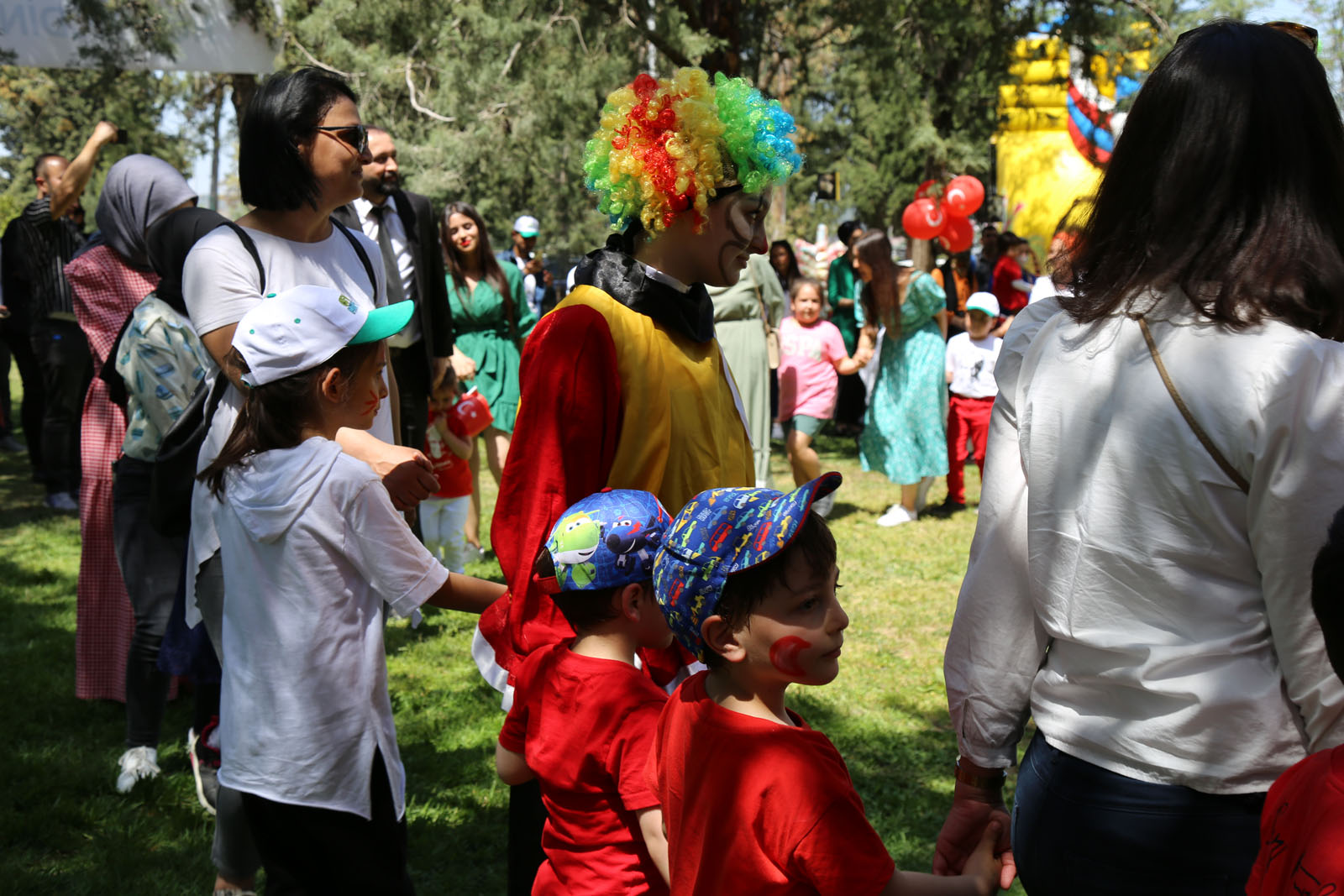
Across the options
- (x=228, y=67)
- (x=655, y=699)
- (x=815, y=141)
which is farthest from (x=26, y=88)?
(x=655, y=699)

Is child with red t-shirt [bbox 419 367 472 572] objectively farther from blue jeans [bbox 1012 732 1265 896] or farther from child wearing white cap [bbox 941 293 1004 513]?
blue jeans [bbox 1012 732 1265 896]

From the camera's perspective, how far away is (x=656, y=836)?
79.2 inches

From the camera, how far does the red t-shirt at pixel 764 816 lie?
1605 mm

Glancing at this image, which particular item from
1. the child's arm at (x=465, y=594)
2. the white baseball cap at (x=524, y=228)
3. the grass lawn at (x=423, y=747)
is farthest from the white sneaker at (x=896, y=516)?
the child's arm at (x=465, y=594)

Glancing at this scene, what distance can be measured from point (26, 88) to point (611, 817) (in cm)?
2999

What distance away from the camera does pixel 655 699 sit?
85.1 inches

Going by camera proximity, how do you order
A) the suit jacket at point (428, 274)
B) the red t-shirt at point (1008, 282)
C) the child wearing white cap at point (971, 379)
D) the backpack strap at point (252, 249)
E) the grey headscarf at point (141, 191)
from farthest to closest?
the red t-shirt at point (1008, 282), the child wearing white cap at point (971, 379), the suit jacket at point (428, 274), the grey headscarf at point (141, 191), the backpack strap at point (252, 249)

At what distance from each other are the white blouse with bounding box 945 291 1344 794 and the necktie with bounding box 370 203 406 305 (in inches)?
138

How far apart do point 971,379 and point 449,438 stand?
4366 mm

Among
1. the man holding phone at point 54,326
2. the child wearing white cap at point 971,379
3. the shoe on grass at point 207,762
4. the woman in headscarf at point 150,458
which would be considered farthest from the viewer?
the child wearing white cap at point 971,379

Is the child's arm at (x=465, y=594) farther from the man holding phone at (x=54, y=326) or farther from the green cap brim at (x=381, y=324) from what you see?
the man holding phone at (x=54, y=326)

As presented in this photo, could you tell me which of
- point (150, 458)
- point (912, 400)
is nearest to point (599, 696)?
point (150, 458)

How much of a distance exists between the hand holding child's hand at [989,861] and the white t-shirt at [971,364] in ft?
22.9

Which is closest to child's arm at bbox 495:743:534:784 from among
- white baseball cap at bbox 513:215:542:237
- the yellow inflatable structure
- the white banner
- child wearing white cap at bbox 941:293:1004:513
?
child wearing white cap at bbox 941:293:1004:513
